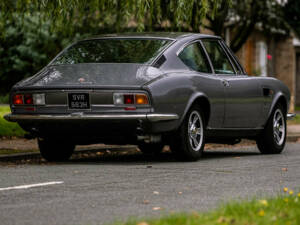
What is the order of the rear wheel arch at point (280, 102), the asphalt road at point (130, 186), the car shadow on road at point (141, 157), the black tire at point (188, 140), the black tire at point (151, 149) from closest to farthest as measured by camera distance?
the asphalt road at point (130, 186), the black tire at point (188, 140), the car shadow on road at point (141, 157), the black tire at point (151, 149), the rear wheel arch at point (280, 102)

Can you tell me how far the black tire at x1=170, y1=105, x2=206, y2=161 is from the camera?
9.79 meters

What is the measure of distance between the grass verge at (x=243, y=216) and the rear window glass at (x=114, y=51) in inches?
165

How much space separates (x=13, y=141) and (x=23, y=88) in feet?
12.8

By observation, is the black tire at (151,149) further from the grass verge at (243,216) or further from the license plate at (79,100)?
the grass verge at (243,216)

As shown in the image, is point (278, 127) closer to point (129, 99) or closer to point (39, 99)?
point (129, 99)

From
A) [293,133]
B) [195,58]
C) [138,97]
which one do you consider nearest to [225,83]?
[195,58]

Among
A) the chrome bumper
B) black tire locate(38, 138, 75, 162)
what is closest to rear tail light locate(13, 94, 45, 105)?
the chrome bumper

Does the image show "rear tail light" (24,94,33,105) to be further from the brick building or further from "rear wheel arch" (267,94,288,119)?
the brick building

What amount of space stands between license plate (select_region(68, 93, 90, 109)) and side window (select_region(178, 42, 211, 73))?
4.90ft

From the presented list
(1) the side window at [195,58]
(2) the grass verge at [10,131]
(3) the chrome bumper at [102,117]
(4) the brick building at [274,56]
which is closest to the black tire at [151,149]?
(1) the side window at [195,58]

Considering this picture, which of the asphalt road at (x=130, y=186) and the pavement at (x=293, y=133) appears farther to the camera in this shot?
the pavement at (x=293, y=133)

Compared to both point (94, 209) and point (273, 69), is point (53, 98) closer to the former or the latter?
point (94, 209)

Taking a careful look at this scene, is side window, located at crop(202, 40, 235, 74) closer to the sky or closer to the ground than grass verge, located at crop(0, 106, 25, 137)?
closer to the sky

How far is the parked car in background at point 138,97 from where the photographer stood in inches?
367
